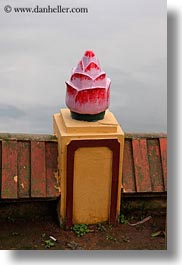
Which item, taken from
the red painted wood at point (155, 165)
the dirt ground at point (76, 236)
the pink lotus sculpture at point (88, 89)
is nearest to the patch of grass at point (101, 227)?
the dirt ground at point (76, 236)

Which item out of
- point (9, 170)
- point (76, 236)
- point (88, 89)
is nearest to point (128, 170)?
point (76, 236)

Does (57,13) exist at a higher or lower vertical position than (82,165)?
higher

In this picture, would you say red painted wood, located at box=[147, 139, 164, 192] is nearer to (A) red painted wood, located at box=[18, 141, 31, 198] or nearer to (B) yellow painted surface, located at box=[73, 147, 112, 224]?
(B) yellow painted surface, located at box=[73, 147, 112, 224]

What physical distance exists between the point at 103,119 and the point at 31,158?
19.6 inches

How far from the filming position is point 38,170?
3.82 meters

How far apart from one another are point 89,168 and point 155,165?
0.46 meters

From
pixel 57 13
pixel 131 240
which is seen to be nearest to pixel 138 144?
pixel 131 240

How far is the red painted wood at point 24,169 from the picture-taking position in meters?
3.79

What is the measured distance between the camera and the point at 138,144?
13.0 feet

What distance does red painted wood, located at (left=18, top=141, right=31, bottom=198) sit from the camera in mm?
3785

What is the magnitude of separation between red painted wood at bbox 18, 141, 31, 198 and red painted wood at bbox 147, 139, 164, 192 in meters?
0.76

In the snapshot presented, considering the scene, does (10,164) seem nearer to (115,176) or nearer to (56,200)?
(56,200)

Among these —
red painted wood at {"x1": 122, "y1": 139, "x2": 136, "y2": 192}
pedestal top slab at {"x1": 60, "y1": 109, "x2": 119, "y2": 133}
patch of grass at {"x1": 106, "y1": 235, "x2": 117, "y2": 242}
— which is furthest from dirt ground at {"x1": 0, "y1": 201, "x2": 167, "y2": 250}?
pedestal top slab at {"x1": 60, "y1": 109, "x2": 119, "y2": 133}

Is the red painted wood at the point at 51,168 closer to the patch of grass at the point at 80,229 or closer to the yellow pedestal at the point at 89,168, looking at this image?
the yellow pedestal at the point at 89,168
